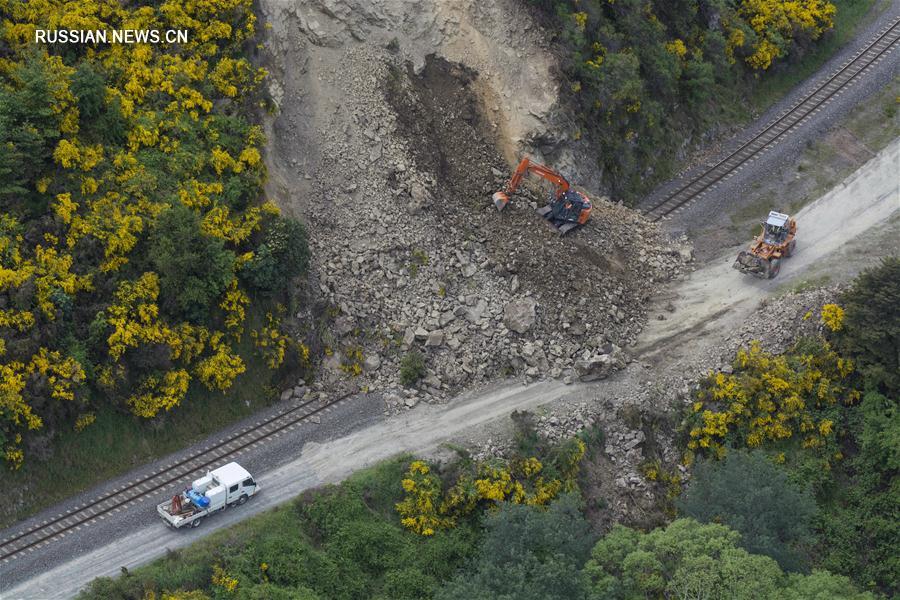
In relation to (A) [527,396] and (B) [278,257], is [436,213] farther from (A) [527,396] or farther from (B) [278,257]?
(A) [527,396]

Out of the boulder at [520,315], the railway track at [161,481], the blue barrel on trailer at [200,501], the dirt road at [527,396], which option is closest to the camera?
the dirt road at [527,396]

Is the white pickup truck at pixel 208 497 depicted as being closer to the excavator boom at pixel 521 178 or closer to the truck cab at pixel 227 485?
the truck cab at pixel 227 485

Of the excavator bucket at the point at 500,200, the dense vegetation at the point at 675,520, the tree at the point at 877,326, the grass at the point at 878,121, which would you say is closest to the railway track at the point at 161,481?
the dense vegetation at the point at 675,520

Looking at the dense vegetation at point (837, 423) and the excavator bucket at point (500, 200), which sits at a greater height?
the excavator bucket at point (500, 200)

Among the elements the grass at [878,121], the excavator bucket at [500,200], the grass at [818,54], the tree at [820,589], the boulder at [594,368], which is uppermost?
the grass at [818,54]

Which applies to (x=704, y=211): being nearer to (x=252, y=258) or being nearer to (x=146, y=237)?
(x=252, y=258)

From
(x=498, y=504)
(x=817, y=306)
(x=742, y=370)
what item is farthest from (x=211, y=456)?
(x=817, y=306)
